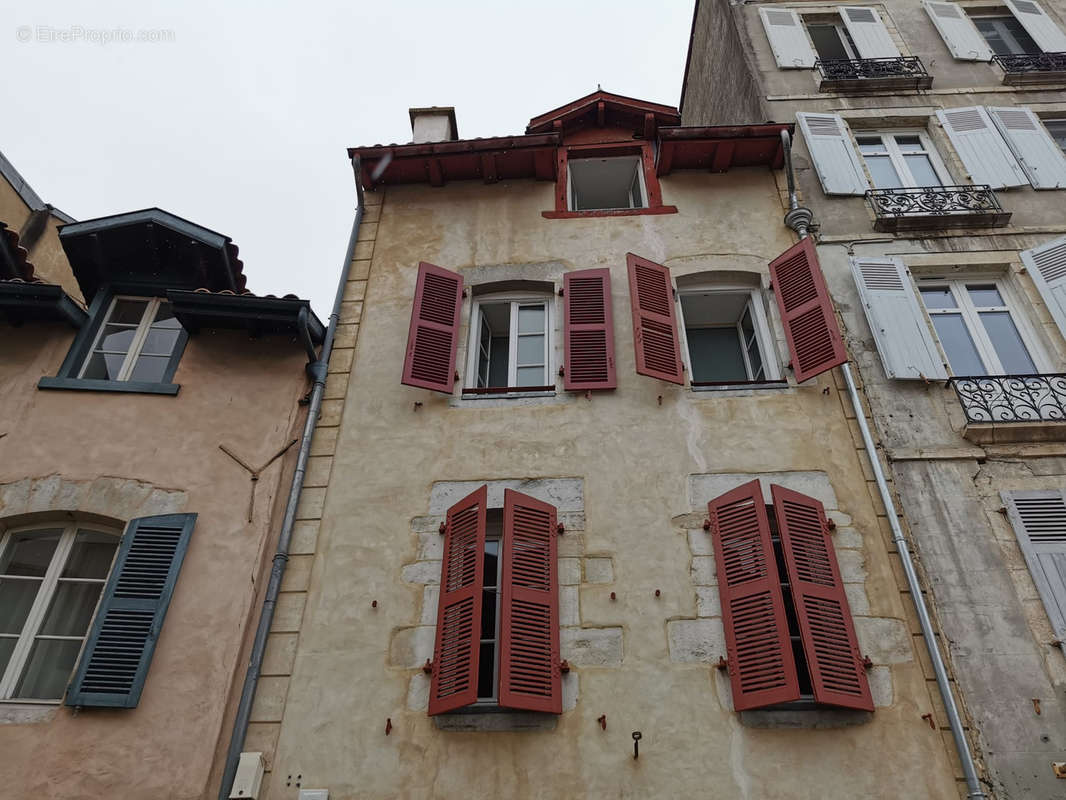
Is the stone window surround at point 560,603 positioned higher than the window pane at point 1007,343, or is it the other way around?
the window pane at point 1007,343

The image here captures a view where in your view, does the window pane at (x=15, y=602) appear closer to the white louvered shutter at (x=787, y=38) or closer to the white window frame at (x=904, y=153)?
the white window frame at (x=904, y=153)

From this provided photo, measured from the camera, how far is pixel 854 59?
37.2 ft

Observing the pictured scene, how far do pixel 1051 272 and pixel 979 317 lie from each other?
2.73 feet

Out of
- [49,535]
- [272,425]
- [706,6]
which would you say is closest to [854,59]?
[706,6]

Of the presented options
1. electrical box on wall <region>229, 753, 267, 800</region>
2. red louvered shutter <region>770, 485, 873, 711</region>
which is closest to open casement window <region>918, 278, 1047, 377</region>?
red louvered shutter <region>770, 485, 873, 711</region>

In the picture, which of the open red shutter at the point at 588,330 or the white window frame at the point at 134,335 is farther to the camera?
the white window frame at the point at 134,335

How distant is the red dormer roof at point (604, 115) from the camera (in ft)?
33.0

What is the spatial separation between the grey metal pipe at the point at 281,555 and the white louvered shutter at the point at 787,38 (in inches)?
279

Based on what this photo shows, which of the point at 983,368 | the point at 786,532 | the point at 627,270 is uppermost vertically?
the point at 627,270

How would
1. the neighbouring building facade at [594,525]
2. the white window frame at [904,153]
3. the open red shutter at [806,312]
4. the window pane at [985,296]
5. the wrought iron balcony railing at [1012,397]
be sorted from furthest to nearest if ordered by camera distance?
1. the white window frame at [904,153]
2. the window pane at [985,296]
3. the open red shutter at [806,312]
4. the wrought iron balcony railing at [1012,397]
5. the neighbouring building facade at [594,525]

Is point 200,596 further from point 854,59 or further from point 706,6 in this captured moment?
point 706,6

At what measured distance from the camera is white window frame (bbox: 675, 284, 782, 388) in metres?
7.68

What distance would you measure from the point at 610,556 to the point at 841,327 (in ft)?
11.6

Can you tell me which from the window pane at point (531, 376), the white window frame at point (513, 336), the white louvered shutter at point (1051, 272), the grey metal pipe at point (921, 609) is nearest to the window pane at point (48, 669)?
the white window frame at point (513, 336)
